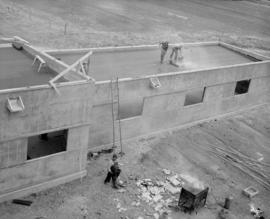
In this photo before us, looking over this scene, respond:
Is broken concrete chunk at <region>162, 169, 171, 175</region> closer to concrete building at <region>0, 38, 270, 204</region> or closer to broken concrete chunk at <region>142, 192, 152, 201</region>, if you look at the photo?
broken concrete chunk at <region>142, 192, 152, 201</region>

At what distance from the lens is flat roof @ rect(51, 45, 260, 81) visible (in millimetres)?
18938

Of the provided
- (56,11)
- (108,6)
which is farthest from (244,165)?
(108,6)

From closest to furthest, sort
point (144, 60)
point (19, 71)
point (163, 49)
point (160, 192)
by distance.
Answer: point (19, 71), point (160, 192), point (163, 49), point (144, 60)

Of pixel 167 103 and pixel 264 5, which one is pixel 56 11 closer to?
pixel 167 103

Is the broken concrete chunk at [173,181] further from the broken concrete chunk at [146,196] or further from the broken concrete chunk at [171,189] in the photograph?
the broken concrete chunk at [146,196]

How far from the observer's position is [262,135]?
2272 centimetres

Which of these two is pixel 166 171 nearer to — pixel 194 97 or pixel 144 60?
pixel 194 97

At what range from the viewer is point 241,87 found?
2455 cm

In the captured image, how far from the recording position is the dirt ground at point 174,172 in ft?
46.2

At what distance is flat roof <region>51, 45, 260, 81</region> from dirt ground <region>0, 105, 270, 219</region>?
3.31m

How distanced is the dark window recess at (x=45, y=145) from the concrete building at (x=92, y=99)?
0.04 meters

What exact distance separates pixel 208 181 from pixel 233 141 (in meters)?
4.60

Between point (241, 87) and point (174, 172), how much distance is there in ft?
31.9

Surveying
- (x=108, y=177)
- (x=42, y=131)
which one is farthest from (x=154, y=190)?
(x=42, y=131)
